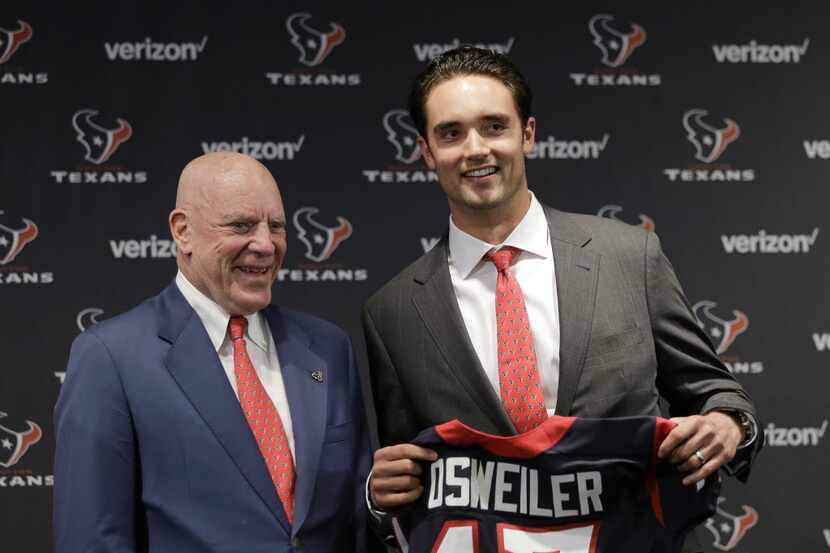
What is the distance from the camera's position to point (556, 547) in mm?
1719

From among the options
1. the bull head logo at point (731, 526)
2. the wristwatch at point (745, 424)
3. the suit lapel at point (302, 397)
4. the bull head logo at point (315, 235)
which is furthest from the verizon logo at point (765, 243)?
the suit lapel at point (302, 397)

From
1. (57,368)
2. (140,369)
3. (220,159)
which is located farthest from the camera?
(57,368)

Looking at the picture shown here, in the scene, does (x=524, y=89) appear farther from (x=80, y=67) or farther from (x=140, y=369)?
(x=80, y=67)

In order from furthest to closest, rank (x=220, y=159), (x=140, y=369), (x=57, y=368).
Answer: (x=57, y=368) < (x=220, y=159) < (x=140, y=369)

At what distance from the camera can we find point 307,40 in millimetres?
3643

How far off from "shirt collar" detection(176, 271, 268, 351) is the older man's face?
0.02 meters

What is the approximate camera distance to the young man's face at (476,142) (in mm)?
1923

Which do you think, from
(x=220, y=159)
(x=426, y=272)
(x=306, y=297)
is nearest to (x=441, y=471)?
(x=426, y=272)

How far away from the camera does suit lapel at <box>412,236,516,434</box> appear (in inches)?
71.2

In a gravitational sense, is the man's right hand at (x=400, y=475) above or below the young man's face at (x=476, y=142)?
below

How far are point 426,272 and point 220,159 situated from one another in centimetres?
51

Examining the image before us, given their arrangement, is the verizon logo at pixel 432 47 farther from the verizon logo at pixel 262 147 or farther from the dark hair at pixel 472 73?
the dark hair at pixel 472 73

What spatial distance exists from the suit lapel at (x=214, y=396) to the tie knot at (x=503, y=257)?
2.03 feet

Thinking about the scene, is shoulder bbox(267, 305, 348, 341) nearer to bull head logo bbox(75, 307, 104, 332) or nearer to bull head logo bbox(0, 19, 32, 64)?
bull head logo bbox(75, 307, 104, 332)
